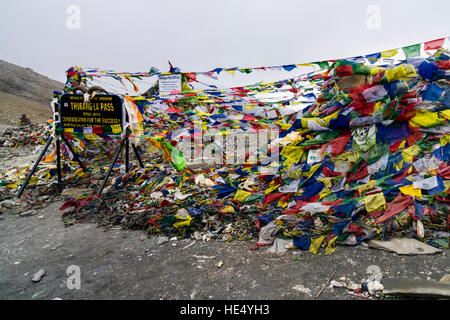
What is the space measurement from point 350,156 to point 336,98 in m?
1.24

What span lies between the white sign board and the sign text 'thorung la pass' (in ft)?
12.0

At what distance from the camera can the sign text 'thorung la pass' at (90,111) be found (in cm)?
597

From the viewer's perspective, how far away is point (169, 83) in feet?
30.8

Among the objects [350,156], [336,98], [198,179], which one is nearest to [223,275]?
[350,156]

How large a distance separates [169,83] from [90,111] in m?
3.88

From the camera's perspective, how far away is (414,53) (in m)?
5.45

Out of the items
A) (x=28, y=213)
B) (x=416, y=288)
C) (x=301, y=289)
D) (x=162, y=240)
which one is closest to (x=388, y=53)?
(x=416, y=288)

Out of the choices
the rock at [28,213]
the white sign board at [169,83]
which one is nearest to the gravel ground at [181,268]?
the rock at [28,213]

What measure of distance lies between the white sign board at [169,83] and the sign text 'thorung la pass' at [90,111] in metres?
3.65

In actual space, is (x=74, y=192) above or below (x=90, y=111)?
below

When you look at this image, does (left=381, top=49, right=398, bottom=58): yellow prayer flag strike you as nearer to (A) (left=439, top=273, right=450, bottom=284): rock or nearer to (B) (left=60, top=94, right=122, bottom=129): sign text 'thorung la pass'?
(A) (left=439, top=273, right=450, bottom=284): rock

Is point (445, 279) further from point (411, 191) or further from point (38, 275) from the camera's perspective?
point (38, 275)

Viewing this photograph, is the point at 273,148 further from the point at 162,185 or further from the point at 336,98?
the point at 162,185

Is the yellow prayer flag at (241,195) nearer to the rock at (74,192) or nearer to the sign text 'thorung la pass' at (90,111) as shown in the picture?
the sign text 'thorung la pass' at (90,111)
